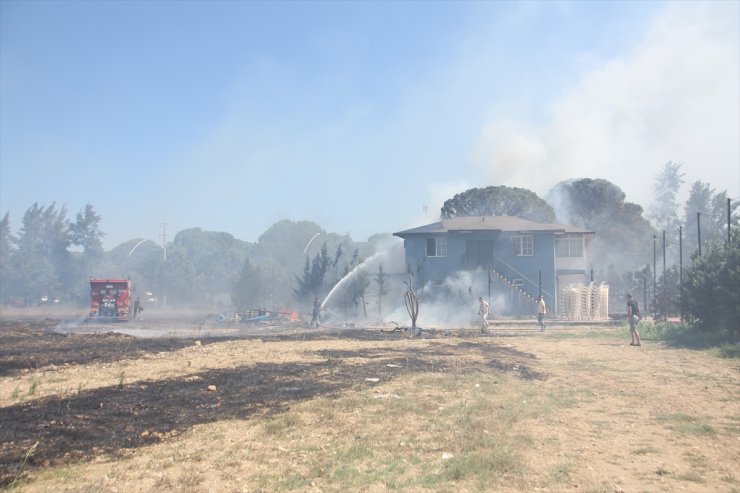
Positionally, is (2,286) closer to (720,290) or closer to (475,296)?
(475,296)

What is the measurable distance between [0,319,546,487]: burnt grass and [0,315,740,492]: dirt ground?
0.16ft

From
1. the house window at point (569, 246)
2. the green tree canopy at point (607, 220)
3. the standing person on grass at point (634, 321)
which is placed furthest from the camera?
the green tree canopy at point (607, 220)

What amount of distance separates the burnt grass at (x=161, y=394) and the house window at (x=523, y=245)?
22.6 meters

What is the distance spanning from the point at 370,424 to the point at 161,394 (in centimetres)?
435

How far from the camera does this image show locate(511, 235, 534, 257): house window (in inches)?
1603

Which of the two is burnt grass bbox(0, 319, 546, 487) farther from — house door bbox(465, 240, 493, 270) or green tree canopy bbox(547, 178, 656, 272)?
green tree canopy bbox(547, 178, 656, 272)

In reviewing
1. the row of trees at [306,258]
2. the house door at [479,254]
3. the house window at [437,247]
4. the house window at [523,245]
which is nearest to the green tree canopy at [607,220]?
the row of trees at [306,258]

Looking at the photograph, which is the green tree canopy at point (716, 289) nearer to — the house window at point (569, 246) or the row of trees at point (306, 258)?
the row of trees at point (306, 258)

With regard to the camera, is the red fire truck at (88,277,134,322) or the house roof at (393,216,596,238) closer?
the red fire truck at (88,277,134,322)

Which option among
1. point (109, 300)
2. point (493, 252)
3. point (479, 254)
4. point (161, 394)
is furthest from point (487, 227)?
point (161, 394)

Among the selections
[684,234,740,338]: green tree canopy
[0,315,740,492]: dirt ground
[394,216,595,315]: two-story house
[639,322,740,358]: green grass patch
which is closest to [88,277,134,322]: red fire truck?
[394,216,595,315]: two-story house

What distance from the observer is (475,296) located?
38500 mm

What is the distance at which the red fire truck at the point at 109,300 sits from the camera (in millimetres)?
37719

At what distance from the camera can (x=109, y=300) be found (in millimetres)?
37844
